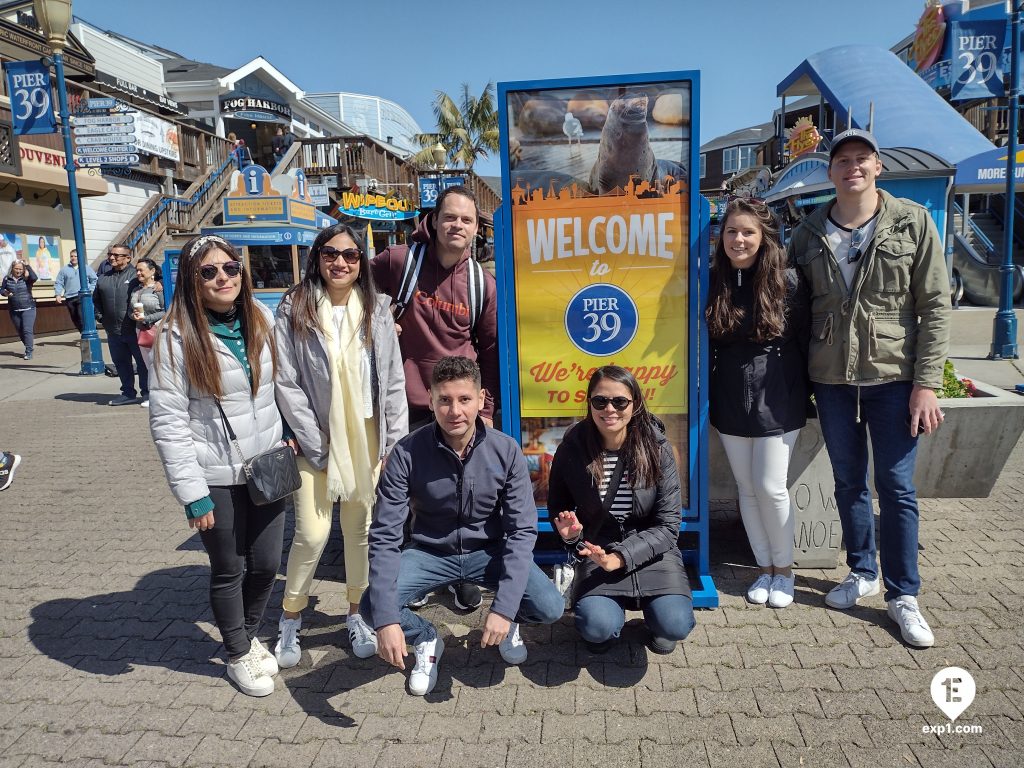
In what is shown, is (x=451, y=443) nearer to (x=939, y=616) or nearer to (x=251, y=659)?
(x=251, y=659)

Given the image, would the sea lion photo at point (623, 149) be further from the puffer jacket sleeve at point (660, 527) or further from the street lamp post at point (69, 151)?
the street lamp post at point (69, 151)

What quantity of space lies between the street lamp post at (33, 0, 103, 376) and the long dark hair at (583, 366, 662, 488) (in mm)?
10121

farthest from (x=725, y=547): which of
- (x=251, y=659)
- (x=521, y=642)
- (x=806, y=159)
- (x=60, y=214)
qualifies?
(x=60, y=214)

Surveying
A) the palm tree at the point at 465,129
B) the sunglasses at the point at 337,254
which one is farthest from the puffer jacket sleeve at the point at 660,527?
the palm tree at the point at 465,129

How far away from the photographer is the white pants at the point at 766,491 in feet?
10.7

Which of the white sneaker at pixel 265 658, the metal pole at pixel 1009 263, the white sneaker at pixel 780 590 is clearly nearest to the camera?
the white sneaker at pixel 265 658

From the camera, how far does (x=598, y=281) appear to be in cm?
333

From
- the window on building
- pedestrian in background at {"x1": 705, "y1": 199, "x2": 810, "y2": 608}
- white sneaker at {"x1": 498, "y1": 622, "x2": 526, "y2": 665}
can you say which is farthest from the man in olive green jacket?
the window on building

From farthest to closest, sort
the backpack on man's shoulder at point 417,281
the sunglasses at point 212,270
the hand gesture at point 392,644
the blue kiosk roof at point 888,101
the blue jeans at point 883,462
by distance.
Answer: the blue kiosk roof at point 888,101, the backpack on man's shoulder at point 417,281, the blue jeans at point 883,462, the sunglasses at point 212,270, the hand gesture at point 392,644

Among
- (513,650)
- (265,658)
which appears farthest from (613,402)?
(265,658)

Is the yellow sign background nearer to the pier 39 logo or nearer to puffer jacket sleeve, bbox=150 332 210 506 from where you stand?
the pier 39 logo

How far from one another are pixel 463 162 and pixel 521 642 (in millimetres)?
39201

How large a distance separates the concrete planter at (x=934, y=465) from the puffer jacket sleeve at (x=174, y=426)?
9.11 feet

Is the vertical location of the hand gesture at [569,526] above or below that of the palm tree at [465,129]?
below
